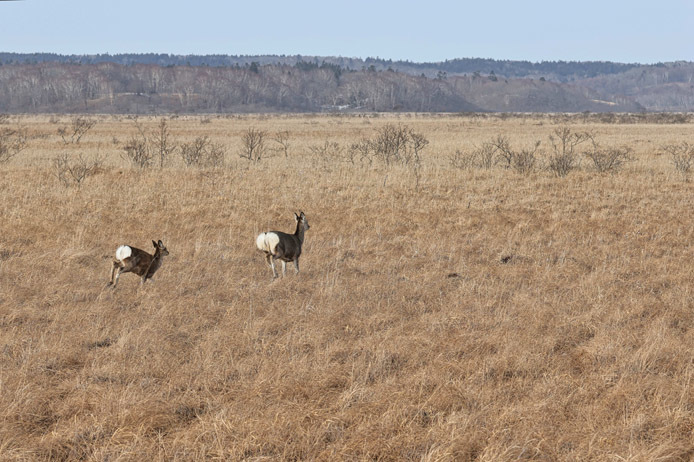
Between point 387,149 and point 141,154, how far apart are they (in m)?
9.21

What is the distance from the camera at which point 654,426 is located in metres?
4.84

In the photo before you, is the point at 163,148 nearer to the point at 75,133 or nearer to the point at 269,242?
the point at 75,133

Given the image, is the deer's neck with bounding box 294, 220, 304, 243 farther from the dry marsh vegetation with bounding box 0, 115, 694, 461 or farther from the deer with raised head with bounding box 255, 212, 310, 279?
the dry marsh vegetation with bounding box 0, 115, 694, 461

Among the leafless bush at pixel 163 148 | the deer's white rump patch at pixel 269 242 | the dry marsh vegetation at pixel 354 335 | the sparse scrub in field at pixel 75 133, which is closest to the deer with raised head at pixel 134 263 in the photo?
the dry marsh vegetation at pixel 354 335

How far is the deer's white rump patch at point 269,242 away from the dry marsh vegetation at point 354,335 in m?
0.51

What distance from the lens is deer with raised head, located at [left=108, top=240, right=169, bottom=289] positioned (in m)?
8.35

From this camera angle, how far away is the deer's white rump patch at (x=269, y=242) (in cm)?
903

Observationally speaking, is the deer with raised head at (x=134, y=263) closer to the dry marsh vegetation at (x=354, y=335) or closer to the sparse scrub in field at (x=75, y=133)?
the dry marsh vegetation at (x=354, y=335)

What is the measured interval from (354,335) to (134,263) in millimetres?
3441

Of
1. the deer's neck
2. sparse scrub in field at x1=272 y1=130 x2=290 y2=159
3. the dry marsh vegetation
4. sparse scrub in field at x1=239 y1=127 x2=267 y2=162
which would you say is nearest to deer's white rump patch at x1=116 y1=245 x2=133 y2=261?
the dry marsh vegetation

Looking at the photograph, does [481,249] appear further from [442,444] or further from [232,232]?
[442,444]

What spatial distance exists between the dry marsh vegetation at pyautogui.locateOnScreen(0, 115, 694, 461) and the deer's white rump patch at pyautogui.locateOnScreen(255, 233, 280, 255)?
0.51 m

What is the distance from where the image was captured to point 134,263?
335 inches

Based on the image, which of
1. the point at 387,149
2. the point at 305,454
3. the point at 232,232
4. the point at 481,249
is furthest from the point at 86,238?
the point at 387,149
